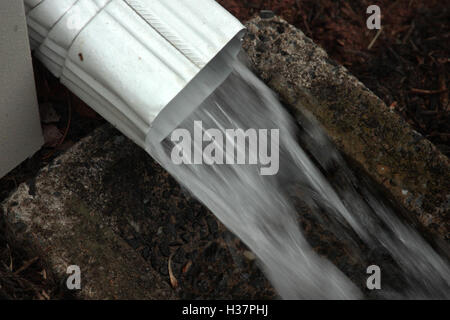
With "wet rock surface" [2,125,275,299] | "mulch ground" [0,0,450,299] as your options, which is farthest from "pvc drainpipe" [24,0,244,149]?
"mulch ground" [0,0,450,299]

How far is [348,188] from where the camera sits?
2.03 meters

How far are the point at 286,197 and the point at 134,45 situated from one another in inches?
31.7

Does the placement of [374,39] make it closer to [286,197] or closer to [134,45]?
[286,197]

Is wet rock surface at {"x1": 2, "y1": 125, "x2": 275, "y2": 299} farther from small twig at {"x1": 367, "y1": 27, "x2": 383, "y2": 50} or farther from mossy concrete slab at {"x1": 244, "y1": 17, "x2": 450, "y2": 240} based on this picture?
small twig at {"x1": 367, "y1": 27, "x2": 383, "y2": 50}

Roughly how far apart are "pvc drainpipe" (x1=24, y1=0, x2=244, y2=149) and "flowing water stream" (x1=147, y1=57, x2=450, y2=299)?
10.3 inches

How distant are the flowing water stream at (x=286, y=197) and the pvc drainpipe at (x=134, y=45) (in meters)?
0.26

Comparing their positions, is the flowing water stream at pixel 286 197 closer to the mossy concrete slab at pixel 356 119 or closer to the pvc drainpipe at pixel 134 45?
the mossy concrete slab at pixel 356 119

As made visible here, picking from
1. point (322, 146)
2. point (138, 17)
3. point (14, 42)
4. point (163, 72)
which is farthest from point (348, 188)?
point (14, 42)

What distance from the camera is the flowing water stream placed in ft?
6.23

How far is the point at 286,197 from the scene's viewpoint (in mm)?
1975

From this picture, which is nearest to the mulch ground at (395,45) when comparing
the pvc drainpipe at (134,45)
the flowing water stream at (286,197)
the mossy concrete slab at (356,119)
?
the mossy concrete slab at (356,119)

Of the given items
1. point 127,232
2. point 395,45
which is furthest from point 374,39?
point 127,232
